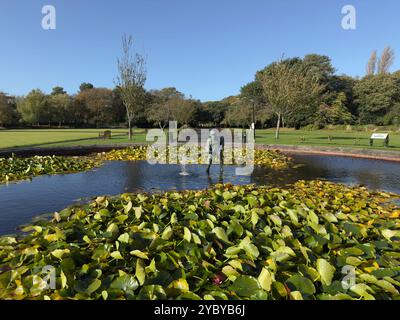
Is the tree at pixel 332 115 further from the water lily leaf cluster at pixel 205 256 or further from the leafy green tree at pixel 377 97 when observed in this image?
the water lily leaf cluster at pixel 205 256

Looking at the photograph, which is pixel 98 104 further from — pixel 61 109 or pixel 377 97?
pixel 377 97

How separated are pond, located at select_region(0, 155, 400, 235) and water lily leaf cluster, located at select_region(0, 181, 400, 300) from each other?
2038 mm

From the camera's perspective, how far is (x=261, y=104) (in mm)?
65062

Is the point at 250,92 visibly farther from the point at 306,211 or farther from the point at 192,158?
the point at 306,211

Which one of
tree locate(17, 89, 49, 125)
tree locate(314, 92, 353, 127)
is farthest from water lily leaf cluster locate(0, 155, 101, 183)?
Answer: tree locate(17, 89, 49, 125)

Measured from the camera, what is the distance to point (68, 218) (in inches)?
237

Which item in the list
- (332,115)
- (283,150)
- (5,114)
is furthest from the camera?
(5,114)

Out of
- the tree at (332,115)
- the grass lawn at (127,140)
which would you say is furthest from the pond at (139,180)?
the tree at (332,115)

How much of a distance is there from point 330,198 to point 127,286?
652 cm

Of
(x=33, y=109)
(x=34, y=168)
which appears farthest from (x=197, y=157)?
(x=33, y=109)

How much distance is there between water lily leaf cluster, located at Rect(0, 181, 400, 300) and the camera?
328 centimetres

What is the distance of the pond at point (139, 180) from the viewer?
24.9 feet

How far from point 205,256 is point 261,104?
6413cm
